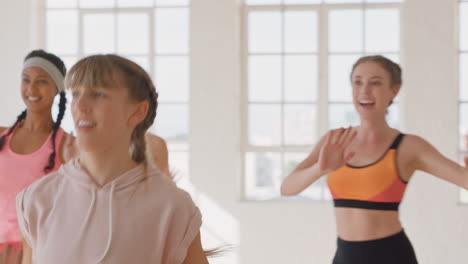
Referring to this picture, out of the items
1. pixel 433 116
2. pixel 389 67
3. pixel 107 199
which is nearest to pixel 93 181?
pixel 107 199

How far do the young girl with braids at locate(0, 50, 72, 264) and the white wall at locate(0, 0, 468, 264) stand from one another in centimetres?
283

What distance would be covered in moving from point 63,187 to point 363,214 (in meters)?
1.54

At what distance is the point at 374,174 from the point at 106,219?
5.08 feet

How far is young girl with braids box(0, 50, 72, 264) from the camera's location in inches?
101

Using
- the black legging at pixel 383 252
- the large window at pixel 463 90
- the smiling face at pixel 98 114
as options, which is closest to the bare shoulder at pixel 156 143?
the black legging at pixel 383 252

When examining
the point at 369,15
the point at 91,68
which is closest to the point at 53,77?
the point at 91,68

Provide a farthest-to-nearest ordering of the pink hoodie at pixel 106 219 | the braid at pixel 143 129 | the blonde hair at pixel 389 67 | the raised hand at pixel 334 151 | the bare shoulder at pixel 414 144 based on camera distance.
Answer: the blonde hair at pixel 389 67 → the bare shoulder at pixel 414 144 → the raised hand at pixel 334 151 → the braid at pixel 143 129 → the pink hoodie at pixel 106 219

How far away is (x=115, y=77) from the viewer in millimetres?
1308

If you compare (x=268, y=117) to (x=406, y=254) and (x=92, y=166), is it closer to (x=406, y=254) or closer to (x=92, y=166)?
(x=406, y=254)

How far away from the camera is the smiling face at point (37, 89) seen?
2668mm

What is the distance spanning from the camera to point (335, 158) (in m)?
2.35

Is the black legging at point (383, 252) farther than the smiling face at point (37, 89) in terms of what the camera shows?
No

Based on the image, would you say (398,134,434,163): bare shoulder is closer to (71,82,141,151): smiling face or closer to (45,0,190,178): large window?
(71,82,141,151): smiling face

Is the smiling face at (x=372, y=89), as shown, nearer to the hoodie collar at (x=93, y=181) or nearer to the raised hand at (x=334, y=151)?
the raised hand at (x=334, y=151)
